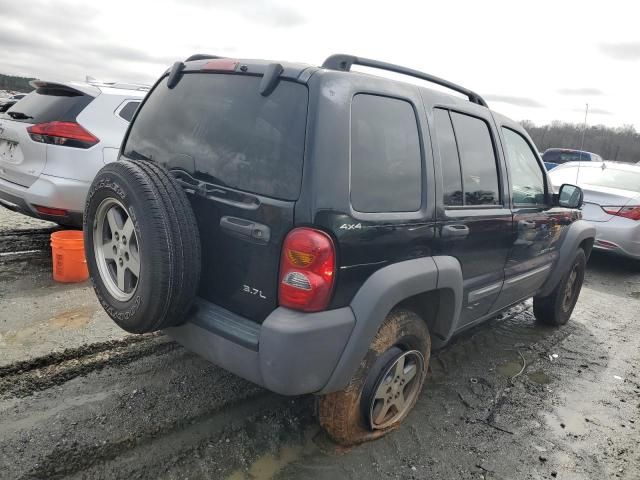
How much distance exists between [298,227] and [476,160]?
154cm

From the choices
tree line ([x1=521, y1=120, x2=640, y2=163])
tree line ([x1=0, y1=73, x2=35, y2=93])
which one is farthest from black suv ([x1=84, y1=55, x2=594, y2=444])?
tree line ([x1=0, y1=73, x2=35, y2=93])

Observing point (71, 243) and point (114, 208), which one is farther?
point (71, 243)

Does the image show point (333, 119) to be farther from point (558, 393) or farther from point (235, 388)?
point (558, 393)

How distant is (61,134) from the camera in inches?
172

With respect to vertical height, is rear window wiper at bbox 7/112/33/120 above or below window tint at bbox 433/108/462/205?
above

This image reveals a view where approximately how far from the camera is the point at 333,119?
2.09 m

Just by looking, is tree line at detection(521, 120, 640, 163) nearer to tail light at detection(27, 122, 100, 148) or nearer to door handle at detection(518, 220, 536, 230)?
door handle at detection(518, 220, 536, 230)

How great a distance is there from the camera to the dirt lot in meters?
2.36

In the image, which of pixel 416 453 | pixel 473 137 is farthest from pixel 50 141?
pixel 416 453

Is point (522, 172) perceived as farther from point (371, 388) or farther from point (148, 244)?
point (148, 244)

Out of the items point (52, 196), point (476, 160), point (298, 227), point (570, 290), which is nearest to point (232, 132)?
point (298, 227)

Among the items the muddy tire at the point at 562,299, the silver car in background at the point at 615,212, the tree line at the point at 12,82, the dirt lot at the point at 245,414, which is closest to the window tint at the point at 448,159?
the dirt lot at the point at 245,414

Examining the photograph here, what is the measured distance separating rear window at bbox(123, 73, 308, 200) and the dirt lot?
4.48 feet

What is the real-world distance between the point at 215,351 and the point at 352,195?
0.98m
